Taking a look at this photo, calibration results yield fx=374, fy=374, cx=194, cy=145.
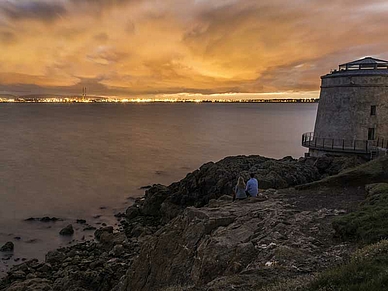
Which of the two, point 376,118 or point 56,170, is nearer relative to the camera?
point 376,118

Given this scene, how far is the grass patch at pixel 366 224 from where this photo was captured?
9930mm

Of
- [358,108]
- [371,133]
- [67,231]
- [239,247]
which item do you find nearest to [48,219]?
[67,231]

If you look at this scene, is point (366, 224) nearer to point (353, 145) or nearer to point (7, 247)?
point (353, 145)

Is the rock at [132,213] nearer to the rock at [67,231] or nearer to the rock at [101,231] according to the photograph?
the rock at [101,231]

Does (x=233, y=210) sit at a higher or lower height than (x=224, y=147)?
higher

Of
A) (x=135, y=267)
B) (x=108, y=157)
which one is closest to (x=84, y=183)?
(x=108, y=157)

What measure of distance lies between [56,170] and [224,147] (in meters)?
32.6

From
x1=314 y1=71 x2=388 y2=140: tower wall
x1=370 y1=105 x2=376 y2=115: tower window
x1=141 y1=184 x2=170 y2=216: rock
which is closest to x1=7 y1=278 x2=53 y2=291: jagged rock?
x1=141 y1=184 x2=170 y2=216: rock

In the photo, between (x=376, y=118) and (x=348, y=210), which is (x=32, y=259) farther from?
(x=376, y=118)

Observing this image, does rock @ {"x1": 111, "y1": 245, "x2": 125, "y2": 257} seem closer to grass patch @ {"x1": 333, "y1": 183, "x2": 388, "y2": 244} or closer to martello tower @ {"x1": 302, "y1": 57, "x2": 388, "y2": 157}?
grass patch @ {"x1": 333, "y1": 183, "x2": 388, "y2": 244}

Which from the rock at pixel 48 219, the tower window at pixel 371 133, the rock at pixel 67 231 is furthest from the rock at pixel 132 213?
the tower window at pixel 371 133

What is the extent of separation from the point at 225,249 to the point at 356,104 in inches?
879

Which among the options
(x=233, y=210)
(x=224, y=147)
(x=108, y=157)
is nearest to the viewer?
(x=233, y=210)

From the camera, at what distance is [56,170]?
160 ft
